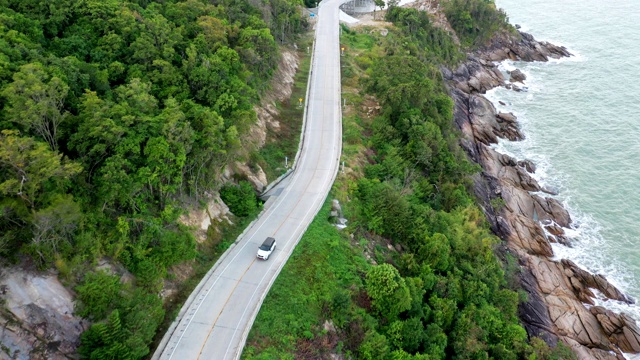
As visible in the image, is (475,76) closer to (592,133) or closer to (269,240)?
(592,133)

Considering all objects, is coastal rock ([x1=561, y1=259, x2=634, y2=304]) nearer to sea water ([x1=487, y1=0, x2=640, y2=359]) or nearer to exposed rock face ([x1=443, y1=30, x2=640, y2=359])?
exposed rock face ([x1=443, y1=30, x2=640, y2=359])

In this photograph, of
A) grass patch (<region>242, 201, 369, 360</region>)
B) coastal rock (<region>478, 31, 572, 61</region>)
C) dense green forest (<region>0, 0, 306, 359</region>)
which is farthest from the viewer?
coastal rock (<region>478, 31, 572, 61</region>)

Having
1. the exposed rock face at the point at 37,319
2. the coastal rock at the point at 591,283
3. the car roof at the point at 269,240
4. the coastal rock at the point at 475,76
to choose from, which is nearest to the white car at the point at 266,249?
the car roof at the point at 269,240

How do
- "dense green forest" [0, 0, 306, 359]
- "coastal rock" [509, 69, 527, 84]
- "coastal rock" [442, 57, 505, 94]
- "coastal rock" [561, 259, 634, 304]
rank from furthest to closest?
"coastal rock" [509, 69, 527, 84]
"coastal rock" [442, 57, 505, 94]
"coastal rock" [561, 259, 634, 304]
"dense green forest" [0, 0, 306, 359]

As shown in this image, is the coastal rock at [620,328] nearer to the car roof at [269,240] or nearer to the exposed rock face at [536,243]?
the exposed rock face at [536,243]

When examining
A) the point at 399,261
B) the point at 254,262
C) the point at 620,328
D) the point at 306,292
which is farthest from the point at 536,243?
the point at 254,262

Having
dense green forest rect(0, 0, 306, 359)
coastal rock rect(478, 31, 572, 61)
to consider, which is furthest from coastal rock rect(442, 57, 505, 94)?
dense green forest rect(0, 0, 306, 359)
